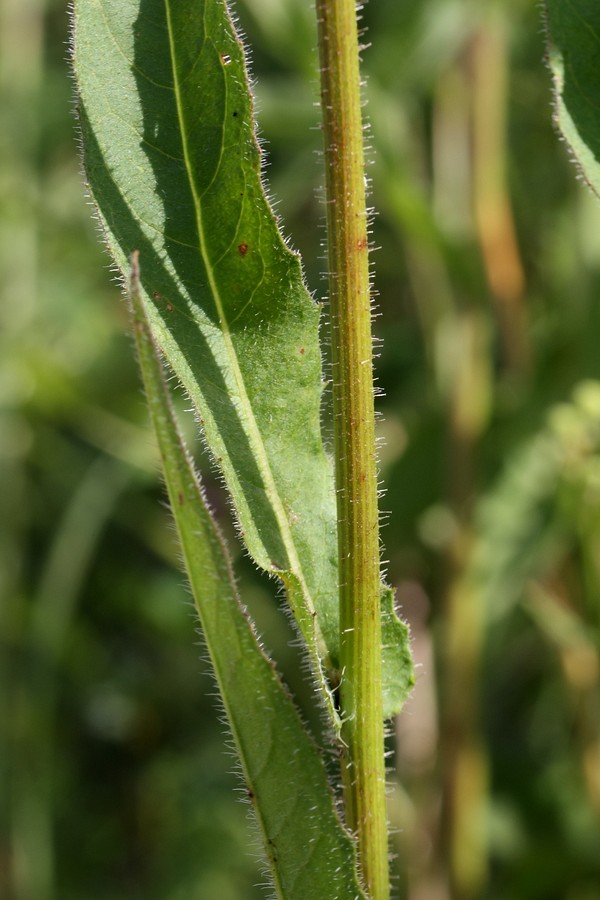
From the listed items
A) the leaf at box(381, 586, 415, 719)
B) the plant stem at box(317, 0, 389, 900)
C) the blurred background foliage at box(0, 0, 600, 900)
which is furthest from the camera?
the blurred background foliage at box(0, 0, 600, 900)

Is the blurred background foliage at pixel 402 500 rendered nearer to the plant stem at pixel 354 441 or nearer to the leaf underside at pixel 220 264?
the leaf underside at pixel 220 264

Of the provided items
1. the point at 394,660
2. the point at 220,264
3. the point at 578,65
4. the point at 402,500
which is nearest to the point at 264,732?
the point at 394,660

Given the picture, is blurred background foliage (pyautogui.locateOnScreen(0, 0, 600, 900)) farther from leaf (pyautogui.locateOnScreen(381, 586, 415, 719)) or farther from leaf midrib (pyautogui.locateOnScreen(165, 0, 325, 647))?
leaf (pyautogui.locateOnScreen(381, 586, 415, 719))

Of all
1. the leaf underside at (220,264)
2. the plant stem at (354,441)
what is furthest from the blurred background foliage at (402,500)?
the plant stem at (354,441)

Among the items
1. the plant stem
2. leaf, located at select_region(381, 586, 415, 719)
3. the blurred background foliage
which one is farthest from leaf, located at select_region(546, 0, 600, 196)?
the blurred background foliage

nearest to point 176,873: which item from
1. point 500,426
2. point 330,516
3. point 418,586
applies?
point 418,586

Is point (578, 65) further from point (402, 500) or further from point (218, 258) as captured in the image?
point (402, 500)

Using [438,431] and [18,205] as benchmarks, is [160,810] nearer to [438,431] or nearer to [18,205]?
[438,431]
